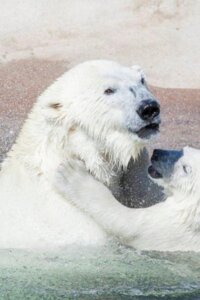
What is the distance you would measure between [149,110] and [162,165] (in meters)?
0.51

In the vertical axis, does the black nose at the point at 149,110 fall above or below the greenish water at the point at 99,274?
above

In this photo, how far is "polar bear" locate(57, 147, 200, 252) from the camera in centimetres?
599

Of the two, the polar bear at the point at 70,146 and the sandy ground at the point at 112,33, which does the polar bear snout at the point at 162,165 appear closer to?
the polar bear at the point at 70,146

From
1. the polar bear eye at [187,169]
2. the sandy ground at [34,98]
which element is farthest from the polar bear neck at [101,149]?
the sandy ground at [34,98]

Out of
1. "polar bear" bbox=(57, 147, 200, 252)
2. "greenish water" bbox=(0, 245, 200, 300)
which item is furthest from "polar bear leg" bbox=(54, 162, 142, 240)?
"greenish water" bbox=(0, 245, 200, 300)

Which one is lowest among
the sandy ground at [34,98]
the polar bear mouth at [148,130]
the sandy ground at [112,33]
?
the polar bear mouth at [148,130]

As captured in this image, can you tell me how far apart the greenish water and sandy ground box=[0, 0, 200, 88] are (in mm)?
4406

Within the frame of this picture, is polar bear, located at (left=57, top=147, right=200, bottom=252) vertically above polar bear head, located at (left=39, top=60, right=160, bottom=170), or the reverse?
polar bear head, located at (left=39, top=60, right=160, bottom=170)

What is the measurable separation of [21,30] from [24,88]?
0.77 m

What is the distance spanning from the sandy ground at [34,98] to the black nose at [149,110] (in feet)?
10.6

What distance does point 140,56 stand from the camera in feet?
34.2

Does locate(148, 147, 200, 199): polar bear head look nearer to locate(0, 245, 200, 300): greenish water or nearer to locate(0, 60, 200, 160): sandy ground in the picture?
locate(0, 245, 200, 300): greenish water

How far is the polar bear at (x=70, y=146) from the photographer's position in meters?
5.90

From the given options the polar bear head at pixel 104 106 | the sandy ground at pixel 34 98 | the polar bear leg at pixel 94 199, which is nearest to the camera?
the polar bear head at pixel 104 106
